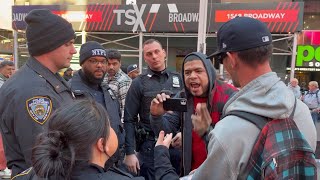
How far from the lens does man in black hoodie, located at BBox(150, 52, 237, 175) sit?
2467mm

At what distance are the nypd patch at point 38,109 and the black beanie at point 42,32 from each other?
0.40 metres

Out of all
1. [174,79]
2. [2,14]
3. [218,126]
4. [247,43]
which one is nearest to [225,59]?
[247,43]

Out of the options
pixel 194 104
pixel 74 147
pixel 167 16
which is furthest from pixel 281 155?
pixel 167 16

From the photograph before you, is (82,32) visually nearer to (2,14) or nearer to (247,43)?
(2,14)

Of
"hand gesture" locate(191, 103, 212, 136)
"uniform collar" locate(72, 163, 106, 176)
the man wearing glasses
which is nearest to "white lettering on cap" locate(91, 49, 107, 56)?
the man wearing glasses

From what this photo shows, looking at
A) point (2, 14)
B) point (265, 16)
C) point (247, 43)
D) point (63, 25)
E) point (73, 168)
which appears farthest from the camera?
point (2, 14)

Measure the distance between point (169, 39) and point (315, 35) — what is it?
6.04m

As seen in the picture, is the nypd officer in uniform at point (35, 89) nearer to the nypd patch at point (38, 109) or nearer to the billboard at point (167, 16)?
the nypd patch at point (38, 109)

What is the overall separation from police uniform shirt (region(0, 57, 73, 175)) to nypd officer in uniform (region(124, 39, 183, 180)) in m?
1.59

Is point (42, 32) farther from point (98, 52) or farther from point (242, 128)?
point (98, 52)

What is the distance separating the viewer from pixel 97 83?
345 cm

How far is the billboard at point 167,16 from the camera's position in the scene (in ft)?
38.8

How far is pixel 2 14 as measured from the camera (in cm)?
1605

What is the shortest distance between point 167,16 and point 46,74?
1110 centimetres
